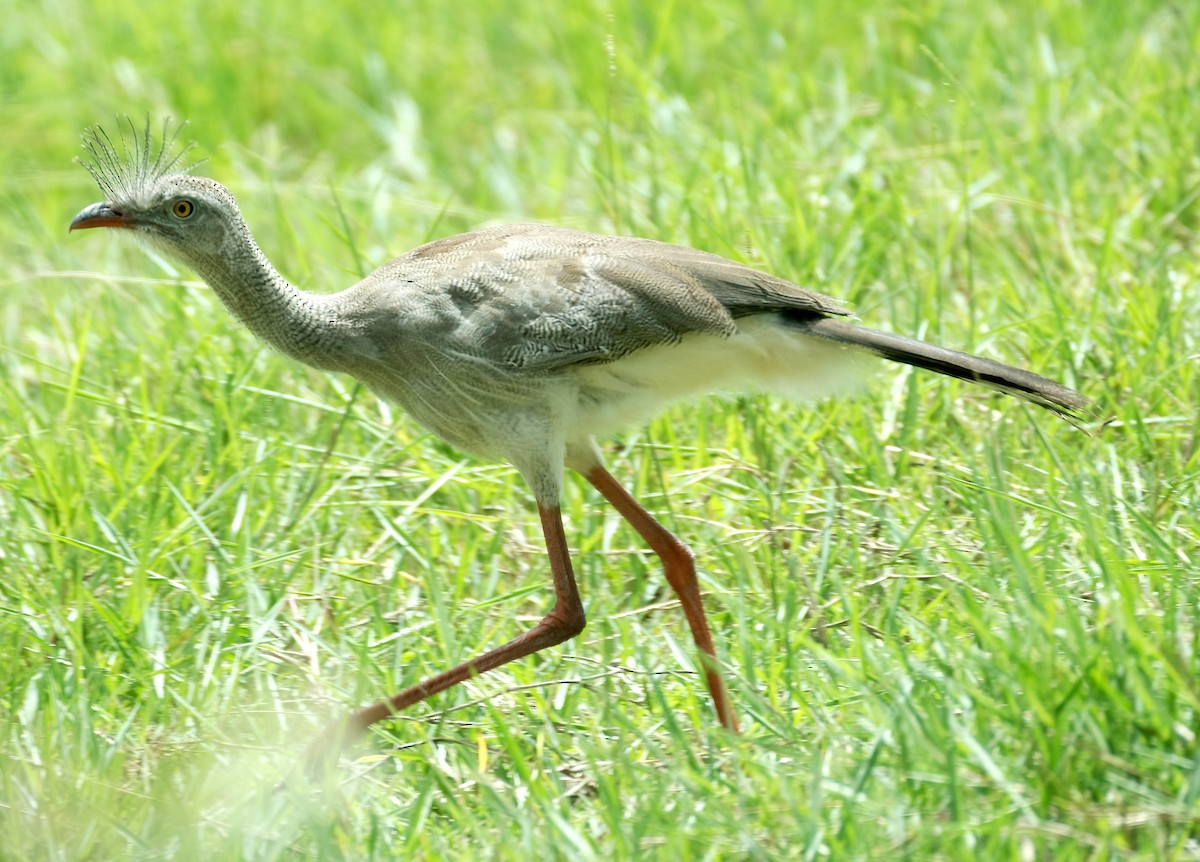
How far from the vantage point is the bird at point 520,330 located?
3.48 m

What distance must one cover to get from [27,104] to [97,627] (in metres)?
4.38

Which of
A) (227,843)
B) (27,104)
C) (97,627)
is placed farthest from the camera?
(27,104)

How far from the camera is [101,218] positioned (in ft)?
11.6

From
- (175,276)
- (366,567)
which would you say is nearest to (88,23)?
(175,276)

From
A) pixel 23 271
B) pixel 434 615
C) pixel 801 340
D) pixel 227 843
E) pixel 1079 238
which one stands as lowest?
pixel 227 843

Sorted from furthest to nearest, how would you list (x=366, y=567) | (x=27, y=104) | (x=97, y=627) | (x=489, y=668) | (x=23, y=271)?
(x=27, y=104)
(x=23, y=271)
(x=366, y=567)
(x=97, y=627)
(x=489, y=668)

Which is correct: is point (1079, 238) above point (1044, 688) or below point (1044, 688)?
above

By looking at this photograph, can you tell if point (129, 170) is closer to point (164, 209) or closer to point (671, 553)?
point (164, 209)

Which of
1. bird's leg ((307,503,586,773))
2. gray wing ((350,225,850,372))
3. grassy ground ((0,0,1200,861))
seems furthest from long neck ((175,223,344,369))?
bird's leg ((307,503,586,773))

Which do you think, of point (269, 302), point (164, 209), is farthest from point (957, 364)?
point (164, 209)

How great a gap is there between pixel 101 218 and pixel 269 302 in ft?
1.50

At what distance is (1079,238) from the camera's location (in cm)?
500

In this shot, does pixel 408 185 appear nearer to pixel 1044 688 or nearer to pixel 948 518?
pixel 948 518

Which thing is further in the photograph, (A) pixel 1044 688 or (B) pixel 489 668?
(B) pixel 489 668
